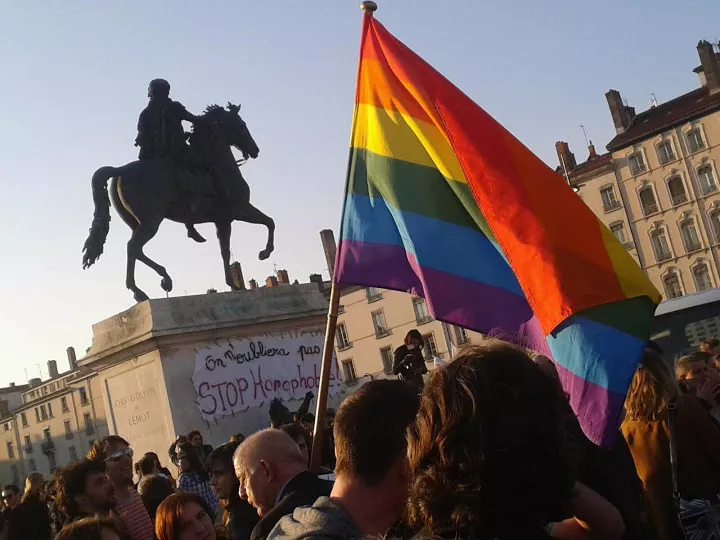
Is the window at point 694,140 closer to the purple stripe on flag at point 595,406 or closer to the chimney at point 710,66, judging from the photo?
the chimney at point 710,66

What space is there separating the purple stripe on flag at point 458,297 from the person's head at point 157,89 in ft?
24.6

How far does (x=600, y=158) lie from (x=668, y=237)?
646cm

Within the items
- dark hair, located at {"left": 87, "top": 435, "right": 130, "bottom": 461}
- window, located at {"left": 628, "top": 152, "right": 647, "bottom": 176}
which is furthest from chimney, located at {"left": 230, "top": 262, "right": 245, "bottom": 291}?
window, located at {"left": 628, "top": 152, "right": 647, "bottom": 176}

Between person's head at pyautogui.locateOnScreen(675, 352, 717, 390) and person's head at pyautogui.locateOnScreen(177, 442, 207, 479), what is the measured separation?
13.6 ft

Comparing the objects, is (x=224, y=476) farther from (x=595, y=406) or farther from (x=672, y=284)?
(x=672, y=284)

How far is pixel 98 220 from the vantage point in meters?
11.8

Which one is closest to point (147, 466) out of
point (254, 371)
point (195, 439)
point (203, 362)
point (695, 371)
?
point (195, 439)

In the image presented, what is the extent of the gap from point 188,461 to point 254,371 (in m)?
3.46

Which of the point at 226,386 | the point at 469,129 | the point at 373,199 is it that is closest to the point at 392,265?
the point at 373,199

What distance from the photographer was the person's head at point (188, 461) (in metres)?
8.47

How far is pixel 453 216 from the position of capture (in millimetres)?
5070

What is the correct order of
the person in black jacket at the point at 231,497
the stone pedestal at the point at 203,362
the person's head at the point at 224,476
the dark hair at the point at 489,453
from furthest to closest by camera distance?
the stone pedestal at the point at 203,362
the person's head at the point at 224,476
the person in black jacket at the point at 231,497
the dark hair at the point at 489,453

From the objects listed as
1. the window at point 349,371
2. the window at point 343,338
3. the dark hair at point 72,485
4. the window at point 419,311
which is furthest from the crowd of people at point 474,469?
the window at point 343,338

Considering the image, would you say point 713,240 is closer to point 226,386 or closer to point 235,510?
point 226,386
